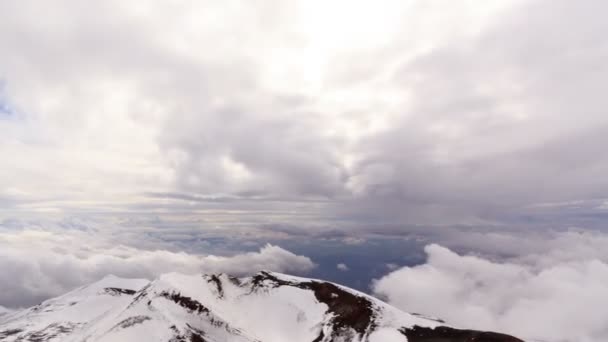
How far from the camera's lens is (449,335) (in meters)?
181

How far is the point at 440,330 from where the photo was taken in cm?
19238

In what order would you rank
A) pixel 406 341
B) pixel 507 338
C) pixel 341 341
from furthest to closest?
pixel 341 341
pixel 406 341
pixel 507 338

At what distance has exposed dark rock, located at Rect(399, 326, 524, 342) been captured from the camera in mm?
166750

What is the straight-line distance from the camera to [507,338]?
16500 cm

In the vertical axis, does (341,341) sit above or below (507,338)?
below

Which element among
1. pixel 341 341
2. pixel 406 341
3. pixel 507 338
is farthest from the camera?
pixel 341 341

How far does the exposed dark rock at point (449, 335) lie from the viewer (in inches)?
6565

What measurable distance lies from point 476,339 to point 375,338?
170 feet

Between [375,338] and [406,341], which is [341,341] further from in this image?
[406,341]

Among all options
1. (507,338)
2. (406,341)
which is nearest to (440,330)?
(406,341)

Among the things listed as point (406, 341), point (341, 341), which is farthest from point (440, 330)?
point (341, 341)

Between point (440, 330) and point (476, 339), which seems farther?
point (440, 330)

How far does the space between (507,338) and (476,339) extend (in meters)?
13.5

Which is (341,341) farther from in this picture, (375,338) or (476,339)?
(476,339)
